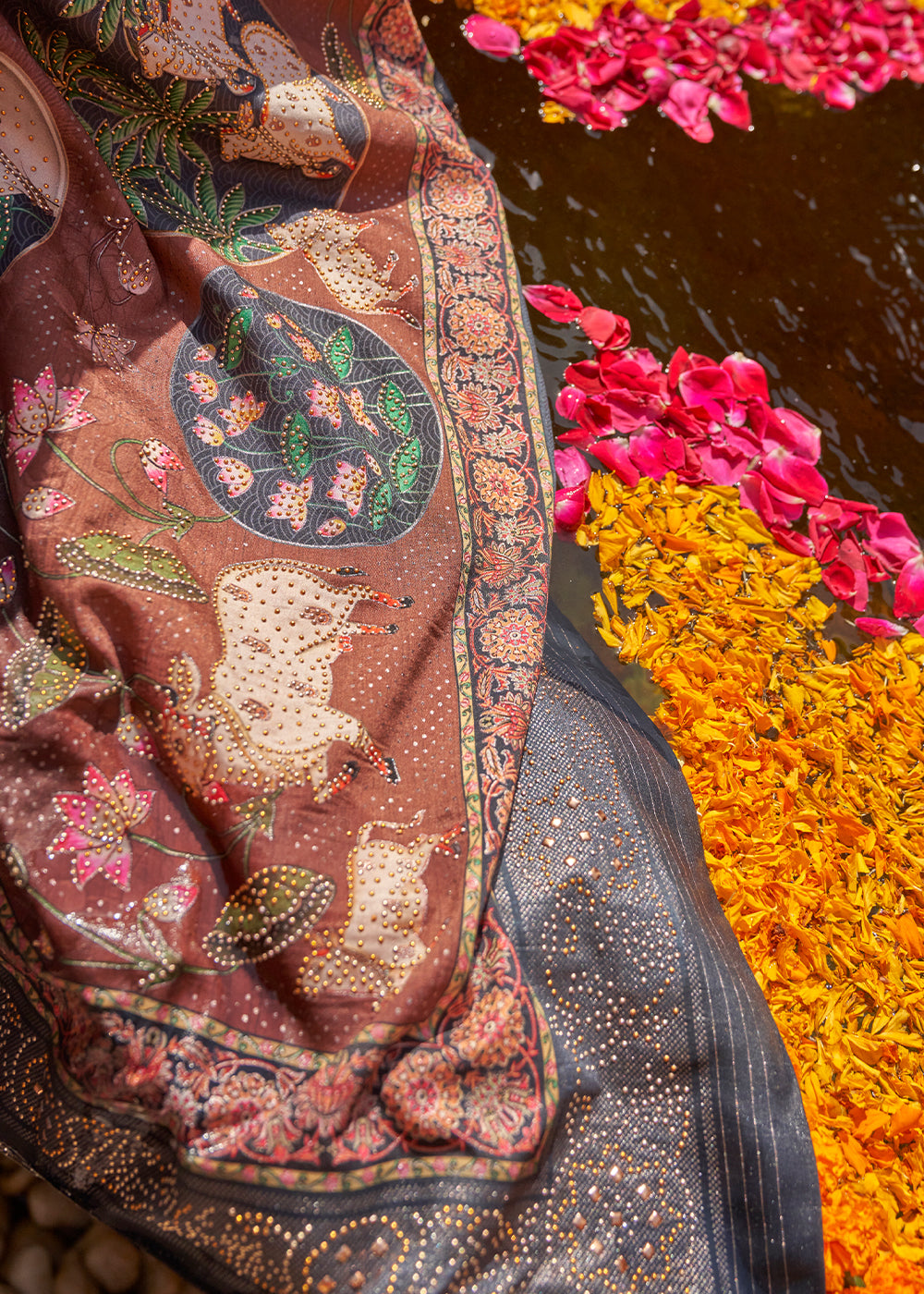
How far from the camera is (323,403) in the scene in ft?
3.31

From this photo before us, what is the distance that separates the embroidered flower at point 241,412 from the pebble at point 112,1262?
2.80ft

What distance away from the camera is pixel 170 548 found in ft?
2.81

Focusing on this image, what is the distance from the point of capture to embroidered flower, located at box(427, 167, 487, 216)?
52.4 inches

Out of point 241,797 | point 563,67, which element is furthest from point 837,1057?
point 563,67

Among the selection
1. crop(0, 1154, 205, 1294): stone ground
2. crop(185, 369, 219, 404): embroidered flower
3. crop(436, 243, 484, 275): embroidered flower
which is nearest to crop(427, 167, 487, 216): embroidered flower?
crop(436, 243, 484, 275): embroidered flower

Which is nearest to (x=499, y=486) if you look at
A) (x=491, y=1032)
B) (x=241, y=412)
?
(x=241, y=412)

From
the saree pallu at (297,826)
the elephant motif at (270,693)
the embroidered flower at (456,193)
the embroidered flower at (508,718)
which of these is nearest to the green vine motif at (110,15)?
the saree pallu at (297,826)

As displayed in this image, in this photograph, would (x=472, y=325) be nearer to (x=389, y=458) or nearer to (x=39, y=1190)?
(x=389, y=458)

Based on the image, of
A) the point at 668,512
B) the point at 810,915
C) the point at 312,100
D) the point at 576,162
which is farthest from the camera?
the point at 576,162

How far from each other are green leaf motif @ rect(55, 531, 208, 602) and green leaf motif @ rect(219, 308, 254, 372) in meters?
0.29

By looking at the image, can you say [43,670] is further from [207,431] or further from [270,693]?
[207,431]

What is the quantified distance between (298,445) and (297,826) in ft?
1.51

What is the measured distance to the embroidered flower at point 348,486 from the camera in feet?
3.24

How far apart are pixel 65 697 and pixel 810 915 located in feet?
2.94
